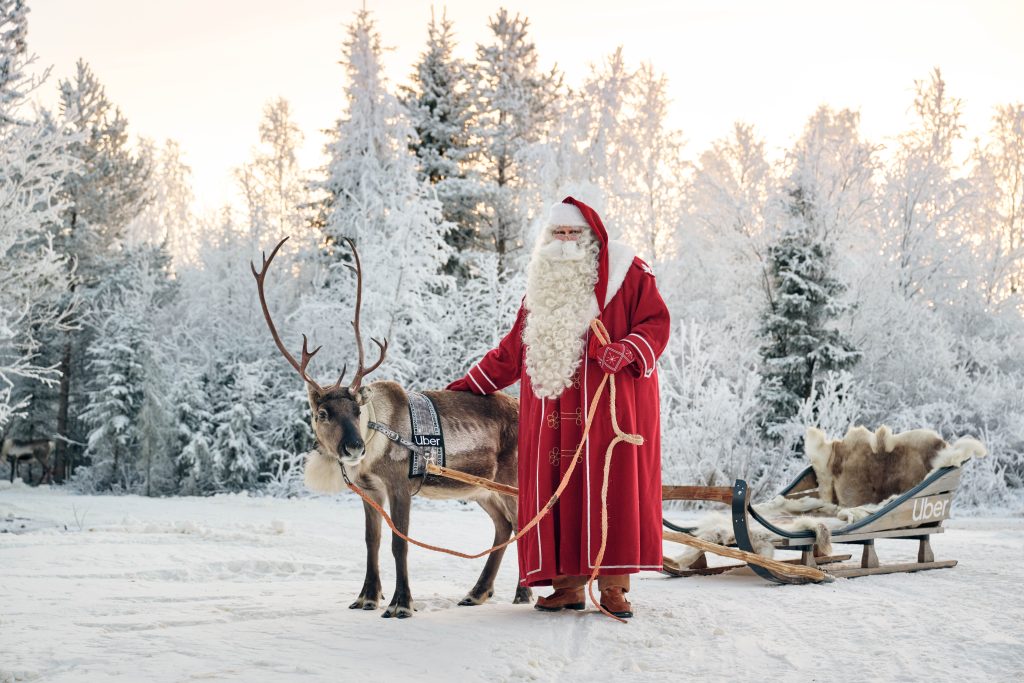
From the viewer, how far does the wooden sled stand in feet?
22.0

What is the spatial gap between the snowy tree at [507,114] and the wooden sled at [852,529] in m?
16.9

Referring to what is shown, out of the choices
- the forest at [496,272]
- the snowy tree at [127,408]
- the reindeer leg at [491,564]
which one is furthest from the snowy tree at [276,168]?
the reindeer leg at [491,564]

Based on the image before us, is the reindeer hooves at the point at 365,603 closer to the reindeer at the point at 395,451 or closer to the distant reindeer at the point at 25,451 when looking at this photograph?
the reindeer at the point at 395,451

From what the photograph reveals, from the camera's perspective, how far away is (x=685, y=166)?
27.2 meters

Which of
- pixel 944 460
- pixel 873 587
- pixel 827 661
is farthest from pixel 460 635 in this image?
pixel 944 460

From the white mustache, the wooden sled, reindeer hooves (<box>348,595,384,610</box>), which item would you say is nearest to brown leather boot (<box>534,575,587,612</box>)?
reindeer hooves (<box>348,595,384,610</box>)

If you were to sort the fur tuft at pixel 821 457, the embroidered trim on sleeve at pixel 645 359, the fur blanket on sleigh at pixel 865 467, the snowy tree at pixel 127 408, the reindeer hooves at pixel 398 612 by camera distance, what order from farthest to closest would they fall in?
the snowy tree at pixel 127 408
the fur tuft at pixel 821 457
the fur blanket on sleigh at pixel 865 467
the embroidered trim on sleeve at pixel 645 359
the reindeer hooves at pixel 398 612

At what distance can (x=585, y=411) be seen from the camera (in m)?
5.42

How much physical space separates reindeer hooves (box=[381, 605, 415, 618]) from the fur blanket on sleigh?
12.3 feet

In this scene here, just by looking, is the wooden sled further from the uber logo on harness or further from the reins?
the reins

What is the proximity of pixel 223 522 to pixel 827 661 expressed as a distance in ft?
29.4

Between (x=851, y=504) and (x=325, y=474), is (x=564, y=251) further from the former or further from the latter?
(x=851, y=504)

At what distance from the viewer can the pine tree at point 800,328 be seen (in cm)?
1789

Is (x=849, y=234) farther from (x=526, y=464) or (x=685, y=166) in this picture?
(x=526, y=464)
